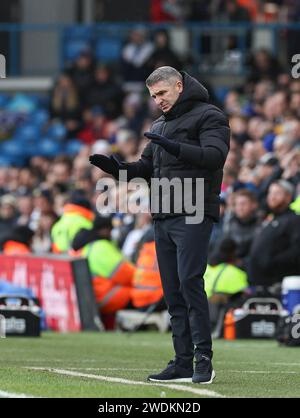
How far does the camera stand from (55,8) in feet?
98.2

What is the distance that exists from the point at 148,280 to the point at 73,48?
1220cm

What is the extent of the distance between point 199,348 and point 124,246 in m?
9.92

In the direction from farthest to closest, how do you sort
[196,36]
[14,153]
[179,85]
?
[14,153]
[196,36]
[179,85]

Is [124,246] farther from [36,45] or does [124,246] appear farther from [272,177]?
[36,45]

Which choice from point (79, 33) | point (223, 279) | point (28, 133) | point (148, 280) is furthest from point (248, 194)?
point (79, 33)

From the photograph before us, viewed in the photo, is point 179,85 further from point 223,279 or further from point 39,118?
point 39,118

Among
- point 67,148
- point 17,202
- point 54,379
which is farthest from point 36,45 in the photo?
point 54,379

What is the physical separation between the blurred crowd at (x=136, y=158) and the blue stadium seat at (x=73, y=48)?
2.49 feet

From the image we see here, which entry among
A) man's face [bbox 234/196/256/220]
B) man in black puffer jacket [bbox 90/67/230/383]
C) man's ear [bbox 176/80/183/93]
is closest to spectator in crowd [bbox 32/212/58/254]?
man's face [bbox 234/196/256/220]

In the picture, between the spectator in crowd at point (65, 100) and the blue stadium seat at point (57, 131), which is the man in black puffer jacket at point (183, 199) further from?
the blue stadium seat at point (57, 131)

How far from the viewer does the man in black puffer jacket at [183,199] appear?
31.0ft

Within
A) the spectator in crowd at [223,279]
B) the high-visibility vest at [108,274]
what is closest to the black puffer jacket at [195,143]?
the spectator in crowd at [223,279]

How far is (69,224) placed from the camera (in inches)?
733

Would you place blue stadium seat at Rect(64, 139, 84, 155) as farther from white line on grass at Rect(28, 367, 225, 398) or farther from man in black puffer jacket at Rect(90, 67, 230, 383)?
man in black puffer jacket at Rect(90, 67, 230, 383)
